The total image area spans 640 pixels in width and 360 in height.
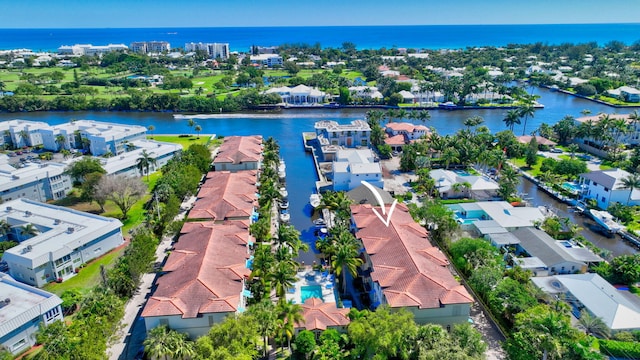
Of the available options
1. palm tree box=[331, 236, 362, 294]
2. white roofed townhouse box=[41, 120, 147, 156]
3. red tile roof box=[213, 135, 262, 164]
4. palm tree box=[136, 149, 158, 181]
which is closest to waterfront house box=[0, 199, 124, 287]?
palm tree box=[136, 149, 158, 181]

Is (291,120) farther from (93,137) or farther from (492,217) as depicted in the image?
(492,217)

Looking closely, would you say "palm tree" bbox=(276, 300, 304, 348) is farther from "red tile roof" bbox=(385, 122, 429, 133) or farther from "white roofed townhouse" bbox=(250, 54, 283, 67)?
"white roofed townhouse" bbox=(250, 54, 283, 67)

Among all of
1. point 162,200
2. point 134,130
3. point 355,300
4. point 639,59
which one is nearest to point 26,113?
point 134,130

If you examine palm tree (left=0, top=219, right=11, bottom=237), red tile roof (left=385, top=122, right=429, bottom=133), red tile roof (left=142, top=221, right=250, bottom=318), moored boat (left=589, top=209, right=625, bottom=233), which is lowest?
moored boat (left=589, top=209, right=625, bottom=233)

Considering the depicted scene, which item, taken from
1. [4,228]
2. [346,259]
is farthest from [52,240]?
[346,259]

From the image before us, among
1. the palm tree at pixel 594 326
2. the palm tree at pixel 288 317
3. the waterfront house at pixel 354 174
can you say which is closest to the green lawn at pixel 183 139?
the waterfront house at pixel 354 174

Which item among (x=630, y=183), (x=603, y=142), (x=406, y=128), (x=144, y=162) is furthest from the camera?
(x=406, y=128)

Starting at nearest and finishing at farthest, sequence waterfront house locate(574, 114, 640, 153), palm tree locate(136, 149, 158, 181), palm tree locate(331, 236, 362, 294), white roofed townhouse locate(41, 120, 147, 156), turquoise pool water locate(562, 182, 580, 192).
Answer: palm tree locate(331, 236, 362, 294), turquoise pool water locate(562, 182, 580, 192), palm tree locate(136, 149, 158, 181), waterfront house locate(574, 114, 640, 153), white roofed townhouse locate(41, 120, 147, 156)
